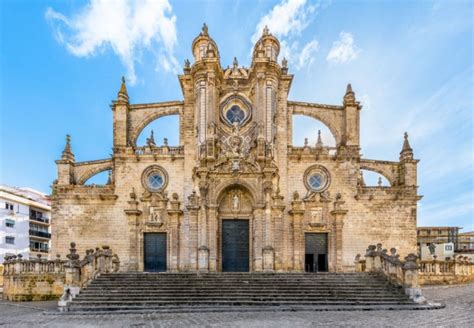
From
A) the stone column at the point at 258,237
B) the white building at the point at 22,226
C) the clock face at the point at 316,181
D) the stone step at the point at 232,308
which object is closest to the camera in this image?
the stone step at the point at 232,308

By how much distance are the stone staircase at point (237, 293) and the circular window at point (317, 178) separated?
7.39m

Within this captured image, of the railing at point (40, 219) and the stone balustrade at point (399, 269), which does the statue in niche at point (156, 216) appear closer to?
the stone balustrade at point (399, 269)

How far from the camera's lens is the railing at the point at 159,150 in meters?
22.8

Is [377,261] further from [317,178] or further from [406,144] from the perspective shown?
[406,144]

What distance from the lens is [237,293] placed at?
14070mm

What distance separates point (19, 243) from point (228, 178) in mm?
35593

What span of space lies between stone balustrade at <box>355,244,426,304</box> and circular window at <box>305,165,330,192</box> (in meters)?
6.15

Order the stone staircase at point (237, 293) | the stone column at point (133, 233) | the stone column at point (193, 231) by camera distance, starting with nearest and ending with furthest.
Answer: the stone staircase at point (237, 293), the stone column at point (193, 231), the stone column at point (133, 233)

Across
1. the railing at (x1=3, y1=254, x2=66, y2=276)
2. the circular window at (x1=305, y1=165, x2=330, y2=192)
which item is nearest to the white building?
the railing at (x1=3, y1=254, x2=66, y2=276)

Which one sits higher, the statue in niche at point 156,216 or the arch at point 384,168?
the arch at point 384,168

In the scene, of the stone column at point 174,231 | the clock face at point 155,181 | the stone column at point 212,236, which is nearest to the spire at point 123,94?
the clock face at point 155,181

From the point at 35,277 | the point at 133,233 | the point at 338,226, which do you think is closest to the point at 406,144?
the point at 338,226

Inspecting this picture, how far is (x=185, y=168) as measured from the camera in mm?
22344

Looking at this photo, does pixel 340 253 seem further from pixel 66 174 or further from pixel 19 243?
pixel 19 243
